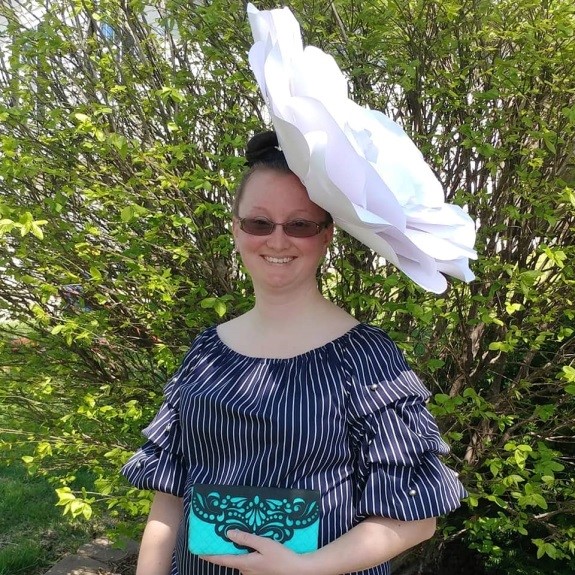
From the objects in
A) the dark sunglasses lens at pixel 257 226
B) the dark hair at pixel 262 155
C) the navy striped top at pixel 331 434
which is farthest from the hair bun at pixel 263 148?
the navy striped top at pixel 331 434

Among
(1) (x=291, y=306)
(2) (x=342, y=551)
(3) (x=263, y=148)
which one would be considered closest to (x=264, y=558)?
(2) (x=342, y=551)

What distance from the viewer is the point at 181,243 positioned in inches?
104

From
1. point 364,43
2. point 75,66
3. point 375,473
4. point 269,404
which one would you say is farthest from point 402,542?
point 75,66

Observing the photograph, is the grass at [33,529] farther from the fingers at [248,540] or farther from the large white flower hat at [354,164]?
the large white flower hat at [354,164]

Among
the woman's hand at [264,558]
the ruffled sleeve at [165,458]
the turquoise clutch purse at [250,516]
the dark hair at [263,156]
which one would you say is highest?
the dark hair at [263,156]

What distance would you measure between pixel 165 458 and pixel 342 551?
48cm

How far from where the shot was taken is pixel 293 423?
137 centimetres

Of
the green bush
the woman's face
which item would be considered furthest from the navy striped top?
the green bush

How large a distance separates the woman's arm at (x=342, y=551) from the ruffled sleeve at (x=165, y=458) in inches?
10.6

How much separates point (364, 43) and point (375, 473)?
165cm

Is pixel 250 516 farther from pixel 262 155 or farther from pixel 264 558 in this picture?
pixel 262 155

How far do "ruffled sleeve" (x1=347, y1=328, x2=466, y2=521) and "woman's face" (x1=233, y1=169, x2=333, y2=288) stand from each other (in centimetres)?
24

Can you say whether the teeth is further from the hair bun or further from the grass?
the grass

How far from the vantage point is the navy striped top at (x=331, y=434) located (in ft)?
4.35
